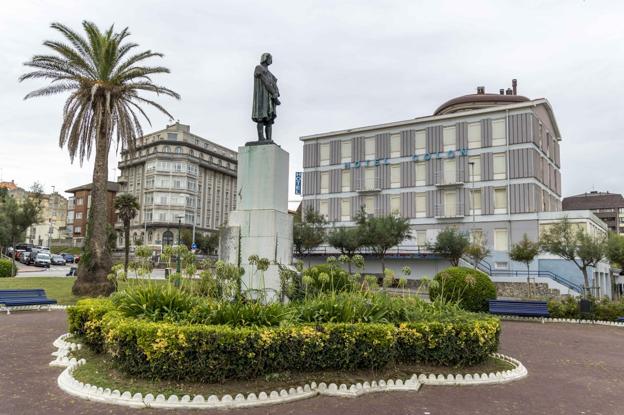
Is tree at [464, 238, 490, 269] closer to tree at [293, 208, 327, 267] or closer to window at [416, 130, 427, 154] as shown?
window at [416, 130, 427, 154]

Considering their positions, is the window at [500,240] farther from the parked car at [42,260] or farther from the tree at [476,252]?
the parked car at [42,260]

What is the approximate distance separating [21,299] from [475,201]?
117ft

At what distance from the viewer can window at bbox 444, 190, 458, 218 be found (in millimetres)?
43344

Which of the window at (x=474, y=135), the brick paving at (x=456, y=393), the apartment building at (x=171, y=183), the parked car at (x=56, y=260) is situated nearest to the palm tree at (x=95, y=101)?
Answer: the brick paving at (x=456, y=393)

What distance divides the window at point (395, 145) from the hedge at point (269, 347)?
39.9 meters

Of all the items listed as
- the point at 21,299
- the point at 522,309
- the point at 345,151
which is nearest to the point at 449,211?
the point at 345,151

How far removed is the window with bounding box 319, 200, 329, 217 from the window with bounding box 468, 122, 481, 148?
15229 millimetres

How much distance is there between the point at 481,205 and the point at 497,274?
683 cm

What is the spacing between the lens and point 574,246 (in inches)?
1197

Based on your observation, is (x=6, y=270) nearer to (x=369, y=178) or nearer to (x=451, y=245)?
(x=451, y=245)

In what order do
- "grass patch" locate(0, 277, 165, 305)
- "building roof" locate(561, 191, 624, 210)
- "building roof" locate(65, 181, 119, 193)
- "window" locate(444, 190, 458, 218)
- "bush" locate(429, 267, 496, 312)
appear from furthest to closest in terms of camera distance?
"building roof" locate(561, 191, 624, 210), "building roof" locate(65, 181, 119, 193), "window" locate(444, 190, 458, 218), "grass patch" locate(0, 277, 165, 305), "bush" locate(429, 267, 496, 312)

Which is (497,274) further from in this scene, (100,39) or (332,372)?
(332,372)

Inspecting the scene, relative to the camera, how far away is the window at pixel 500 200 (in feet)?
135

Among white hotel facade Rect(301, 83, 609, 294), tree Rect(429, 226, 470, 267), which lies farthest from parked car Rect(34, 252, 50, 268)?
Answer: tree Rect(429, 226, 470, 267)
